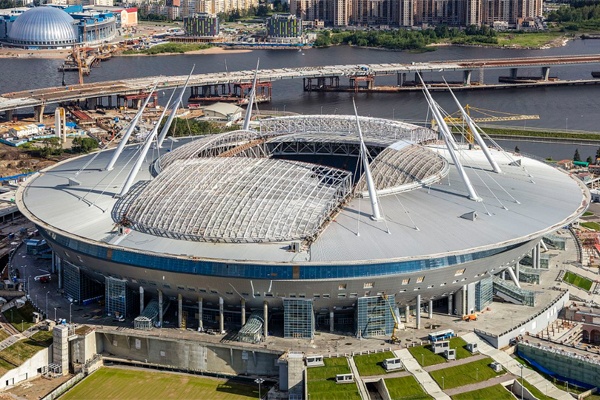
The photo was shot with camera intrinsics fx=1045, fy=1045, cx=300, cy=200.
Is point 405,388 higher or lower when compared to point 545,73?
lower

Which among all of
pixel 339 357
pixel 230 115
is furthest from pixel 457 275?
pixel 230 115

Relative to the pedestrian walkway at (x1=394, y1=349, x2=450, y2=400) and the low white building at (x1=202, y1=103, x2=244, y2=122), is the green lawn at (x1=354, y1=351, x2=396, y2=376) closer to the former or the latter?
the pedestrian walkway at (x1=394, y1=349, x2=450, y2=400)

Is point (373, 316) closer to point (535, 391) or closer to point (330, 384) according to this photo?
point (330, 384)

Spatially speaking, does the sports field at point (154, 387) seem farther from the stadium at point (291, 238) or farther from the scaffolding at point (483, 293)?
the scaffolding at point (483, 293)

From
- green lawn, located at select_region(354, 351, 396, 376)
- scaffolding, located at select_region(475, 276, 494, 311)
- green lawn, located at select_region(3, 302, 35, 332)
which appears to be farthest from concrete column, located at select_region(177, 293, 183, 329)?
scaffolding, located at select_region(475, 276, 494, 311)

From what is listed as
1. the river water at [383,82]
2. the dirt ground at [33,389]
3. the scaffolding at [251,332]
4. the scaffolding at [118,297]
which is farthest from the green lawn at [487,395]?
the river water at [383,82]

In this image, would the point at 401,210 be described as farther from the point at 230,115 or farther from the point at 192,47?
the point at 192,47

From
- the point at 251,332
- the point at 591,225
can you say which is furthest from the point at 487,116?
the point at 251,332

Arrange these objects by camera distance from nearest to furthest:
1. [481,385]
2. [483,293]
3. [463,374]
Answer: [481,385] → [463,374] → [483,293]
